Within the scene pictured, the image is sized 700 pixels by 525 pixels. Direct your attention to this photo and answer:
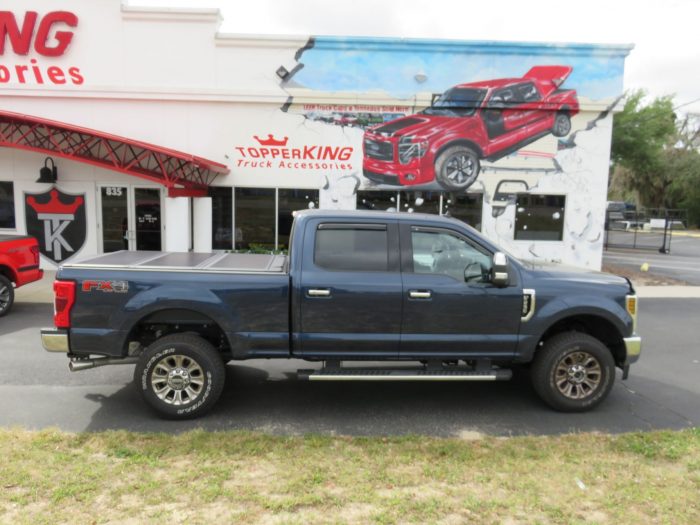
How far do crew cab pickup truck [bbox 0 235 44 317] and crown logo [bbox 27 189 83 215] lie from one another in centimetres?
498

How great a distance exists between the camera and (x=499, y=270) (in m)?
4.71

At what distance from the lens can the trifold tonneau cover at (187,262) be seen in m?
4.78

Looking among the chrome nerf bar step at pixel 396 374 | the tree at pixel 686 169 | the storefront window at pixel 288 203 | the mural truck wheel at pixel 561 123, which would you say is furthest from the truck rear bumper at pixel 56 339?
the tree at pixel 686 169

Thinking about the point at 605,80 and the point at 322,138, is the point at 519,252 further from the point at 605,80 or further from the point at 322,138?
the point at 322,138

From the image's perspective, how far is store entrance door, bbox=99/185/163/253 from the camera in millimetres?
14062

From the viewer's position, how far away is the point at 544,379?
508 centimetres

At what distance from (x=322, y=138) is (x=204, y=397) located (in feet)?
34.0

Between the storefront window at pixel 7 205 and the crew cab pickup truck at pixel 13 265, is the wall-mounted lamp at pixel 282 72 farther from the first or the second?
the storefront window at pixel 7 205

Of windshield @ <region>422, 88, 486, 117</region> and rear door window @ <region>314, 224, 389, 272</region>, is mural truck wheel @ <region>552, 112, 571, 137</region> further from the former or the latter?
rear door window @ <region>314, 224, 389, 272</region>

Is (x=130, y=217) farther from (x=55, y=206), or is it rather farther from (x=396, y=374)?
(x=396, y=374)

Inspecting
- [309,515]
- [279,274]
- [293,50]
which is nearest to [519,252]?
[293,50]

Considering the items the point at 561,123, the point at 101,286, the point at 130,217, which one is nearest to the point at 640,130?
the point at 561,123

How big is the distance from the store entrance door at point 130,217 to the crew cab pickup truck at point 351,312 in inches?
384

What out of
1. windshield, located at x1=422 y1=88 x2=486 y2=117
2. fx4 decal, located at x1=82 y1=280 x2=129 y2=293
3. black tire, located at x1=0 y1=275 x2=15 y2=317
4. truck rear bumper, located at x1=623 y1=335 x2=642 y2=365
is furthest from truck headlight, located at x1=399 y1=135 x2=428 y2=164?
fx4 decal, located at x1=82 y1=280 x2=129 y2=293
